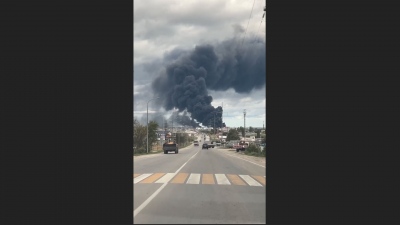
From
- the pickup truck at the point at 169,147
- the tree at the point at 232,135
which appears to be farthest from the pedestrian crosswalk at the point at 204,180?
the tree at the point at 232,135

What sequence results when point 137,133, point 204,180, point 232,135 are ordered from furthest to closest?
point 232,135, point 137,133, point 204,180

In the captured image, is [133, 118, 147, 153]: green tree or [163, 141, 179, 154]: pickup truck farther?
[163, 141, 179, 154]: pickup truck

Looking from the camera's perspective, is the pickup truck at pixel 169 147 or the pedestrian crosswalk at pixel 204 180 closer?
the pedestrian crosswalk at pixel 204 180

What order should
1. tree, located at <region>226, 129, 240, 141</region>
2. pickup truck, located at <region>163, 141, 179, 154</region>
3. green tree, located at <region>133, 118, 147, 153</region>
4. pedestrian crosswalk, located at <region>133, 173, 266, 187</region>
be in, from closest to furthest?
green tree, located at <region>133, 118, 147, 153</region>
pedestrian crosswalk, located at <region>133, 173, 266, 187</region>
pickup truck, located at <region>163, 141, 179, 154</region>
tree, located at <region>226, 129, 240, 141</region>

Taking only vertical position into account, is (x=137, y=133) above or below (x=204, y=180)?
above

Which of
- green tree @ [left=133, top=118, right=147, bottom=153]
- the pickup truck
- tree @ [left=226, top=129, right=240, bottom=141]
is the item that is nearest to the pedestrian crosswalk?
green tree @ [left=133, top=118, right=147, bottom=153]

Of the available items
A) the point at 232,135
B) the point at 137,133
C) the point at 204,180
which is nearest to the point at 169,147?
the point at 232,135

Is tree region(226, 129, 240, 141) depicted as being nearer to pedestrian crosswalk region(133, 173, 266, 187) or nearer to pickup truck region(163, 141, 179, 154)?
pickup truck region(163, 141, 179, 154)

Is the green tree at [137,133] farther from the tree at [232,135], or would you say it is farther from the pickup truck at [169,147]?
the tree at [232,135]

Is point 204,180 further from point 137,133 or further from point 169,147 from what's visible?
point 169,147
